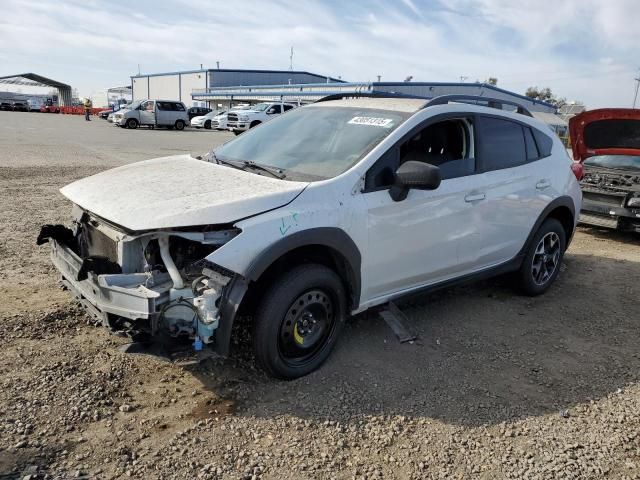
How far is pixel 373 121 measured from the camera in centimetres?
401

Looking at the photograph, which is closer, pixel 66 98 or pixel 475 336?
pixel 475 336

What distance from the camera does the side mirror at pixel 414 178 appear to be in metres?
3.48

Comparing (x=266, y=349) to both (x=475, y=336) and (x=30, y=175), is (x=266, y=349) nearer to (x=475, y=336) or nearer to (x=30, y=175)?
(x=475, y=336)

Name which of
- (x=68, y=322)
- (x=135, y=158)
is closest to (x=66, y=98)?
(x=135, y=158)

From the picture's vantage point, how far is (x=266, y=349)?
3244mm

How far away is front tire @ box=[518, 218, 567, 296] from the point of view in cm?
520

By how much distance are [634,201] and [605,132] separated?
1314 mm

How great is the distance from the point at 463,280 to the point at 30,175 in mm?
9612

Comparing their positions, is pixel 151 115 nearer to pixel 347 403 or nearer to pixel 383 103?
pixel 383 103

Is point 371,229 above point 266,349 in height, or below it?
above

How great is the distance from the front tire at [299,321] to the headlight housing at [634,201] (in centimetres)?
616

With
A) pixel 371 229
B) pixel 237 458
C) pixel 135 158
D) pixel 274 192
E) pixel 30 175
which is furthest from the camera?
pixel 135 158

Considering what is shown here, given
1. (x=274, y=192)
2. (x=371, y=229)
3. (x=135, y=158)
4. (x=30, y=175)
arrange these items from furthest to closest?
(x=135, y=158)
(x=30, y=175)
(x=371, y=229)
(x=274, y=192)

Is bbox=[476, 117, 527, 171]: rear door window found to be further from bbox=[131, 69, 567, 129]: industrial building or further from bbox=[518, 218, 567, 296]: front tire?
bbox=[131, 69, 567, 129]: industrial building
